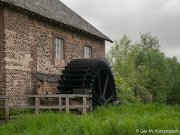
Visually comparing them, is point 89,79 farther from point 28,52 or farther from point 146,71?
point 146,71

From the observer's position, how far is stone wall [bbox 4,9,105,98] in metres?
15.2

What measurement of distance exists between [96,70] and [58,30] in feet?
9.60

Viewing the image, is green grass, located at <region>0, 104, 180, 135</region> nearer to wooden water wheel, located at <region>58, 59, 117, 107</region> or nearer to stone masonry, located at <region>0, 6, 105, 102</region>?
stone masonry, located at <region>0, 6, 105, 102</region>

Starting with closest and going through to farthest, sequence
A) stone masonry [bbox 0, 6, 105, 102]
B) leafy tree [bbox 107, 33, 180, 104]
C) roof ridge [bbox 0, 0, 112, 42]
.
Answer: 1. stone masonry [bbox 0, 6, 105, 102]
2. roof ridge [bbox 0, 0, 112, 42]
3. leafy tree [bbox 107, 33, 180, 104]

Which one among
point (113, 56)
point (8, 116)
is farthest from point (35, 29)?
point (113, 56)

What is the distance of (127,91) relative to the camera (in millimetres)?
29094

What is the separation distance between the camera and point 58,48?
1889cm

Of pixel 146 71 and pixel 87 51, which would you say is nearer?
pixel 87 51

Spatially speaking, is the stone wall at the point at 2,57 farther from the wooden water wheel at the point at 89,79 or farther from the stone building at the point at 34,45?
the wooden water wheel at the point at 89,79

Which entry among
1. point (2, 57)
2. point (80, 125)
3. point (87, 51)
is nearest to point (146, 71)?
point (87, 51)

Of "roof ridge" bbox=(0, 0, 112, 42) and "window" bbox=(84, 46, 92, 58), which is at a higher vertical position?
"roof ridge" bbox=(0, 0, 112, 42)

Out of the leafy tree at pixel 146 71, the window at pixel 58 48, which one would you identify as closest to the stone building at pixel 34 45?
the window at pixel 58 48

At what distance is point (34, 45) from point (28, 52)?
19.7 inches

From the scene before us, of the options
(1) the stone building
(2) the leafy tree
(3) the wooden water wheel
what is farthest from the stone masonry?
(2) the leafy tree
